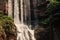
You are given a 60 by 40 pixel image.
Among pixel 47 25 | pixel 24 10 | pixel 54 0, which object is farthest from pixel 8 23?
pixel 24 10

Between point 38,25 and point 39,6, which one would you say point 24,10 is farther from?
point 38,25

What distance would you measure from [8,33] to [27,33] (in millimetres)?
2704

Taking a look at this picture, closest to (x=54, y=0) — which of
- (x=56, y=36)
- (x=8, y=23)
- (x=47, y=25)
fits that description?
(x=47, y=25)

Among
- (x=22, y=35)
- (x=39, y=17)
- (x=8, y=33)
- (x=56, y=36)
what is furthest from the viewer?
(x=39, y=17)

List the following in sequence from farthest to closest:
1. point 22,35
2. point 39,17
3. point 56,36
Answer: point 39,17 < point 22,35 < point 56,36

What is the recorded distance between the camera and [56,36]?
13.1 metres

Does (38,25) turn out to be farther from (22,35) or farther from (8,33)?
(8,33)

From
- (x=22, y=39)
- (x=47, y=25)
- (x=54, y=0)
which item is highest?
(x=54, y=0)

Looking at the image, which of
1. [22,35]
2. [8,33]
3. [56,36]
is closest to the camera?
[8,33]

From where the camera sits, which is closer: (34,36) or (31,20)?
(34,36)

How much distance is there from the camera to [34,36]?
14219 millimetres

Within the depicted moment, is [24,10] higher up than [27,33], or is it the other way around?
[24,10]

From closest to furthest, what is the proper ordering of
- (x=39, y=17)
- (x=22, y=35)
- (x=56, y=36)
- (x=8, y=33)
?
(x=8, y=33) < (x=56, y=36) < (x=22, y=35) < (x=39, y=17)

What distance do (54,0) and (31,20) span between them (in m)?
3.11
